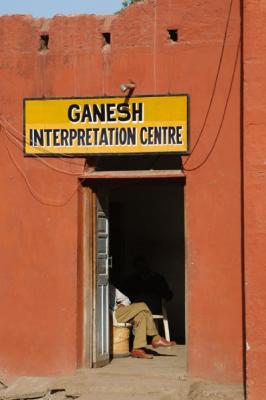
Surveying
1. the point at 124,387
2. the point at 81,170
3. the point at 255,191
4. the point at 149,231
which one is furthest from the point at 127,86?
the point at 149,231

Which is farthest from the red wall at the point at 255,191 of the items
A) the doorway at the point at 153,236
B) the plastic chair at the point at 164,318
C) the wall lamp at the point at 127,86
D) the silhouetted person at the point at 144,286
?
the doorway at the point at 153,236

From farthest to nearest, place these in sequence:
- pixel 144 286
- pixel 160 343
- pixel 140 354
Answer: pixel 144 286 → pixel 160 343 → pixel 140 354

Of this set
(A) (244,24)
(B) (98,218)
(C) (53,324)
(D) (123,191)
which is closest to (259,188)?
(A) (244,24)

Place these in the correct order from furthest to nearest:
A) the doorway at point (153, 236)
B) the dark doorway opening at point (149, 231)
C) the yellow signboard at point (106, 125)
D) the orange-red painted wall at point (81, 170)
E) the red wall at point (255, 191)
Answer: the dark doorway opening at point (149, 231) → the doorway at point (153, 236) → the yellow signboard at point (106, 125) → the orange-red painted wall at point (81, 170) → the red wall at point (255, 191)

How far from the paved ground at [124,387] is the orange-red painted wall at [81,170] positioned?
0.56 feet

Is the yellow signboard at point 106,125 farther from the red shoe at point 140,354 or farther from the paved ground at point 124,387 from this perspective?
the red shoe at point 140,354

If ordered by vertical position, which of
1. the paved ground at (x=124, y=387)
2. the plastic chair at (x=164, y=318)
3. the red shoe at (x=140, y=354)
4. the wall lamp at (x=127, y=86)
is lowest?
the paved ground at (x=124, y=387)

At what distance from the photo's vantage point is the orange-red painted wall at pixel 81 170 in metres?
9.11

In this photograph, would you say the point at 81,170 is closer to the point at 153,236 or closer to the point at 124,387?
the point at 124,387

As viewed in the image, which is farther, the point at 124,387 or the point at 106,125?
the point at 106,125

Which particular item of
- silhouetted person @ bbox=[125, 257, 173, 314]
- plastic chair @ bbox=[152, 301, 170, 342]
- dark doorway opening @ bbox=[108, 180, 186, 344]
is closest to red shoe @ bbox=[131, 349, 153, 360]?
plastic chair @ bbox=[152, 301, 170, 342]

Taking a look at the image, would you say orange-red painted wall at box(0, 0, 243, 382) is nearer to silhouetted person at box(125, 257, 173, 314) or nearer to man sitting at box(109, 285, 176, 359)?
man sitting at box(109, 285, 176, 359)

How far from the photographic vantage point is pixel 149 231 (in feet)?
45.2

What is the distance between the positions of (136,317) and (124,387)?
166cm
